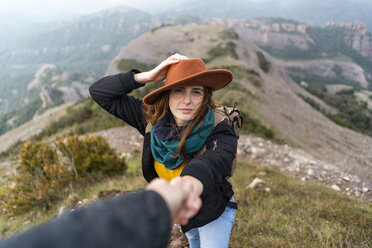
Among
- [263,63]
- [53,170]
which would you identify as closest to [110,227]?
[53,170]

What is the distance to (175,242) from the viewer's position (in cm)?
274

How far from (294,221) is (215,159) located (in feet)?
8.23

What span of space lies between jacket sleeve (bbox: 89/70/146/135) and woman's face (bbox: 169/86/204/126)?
40 cm

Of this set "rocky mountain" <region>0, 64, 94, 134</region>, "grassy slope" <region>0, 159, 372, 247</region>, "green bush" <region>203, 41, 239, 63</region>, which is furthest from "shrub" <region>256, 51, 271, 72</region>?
"rocky mountain" <region>0, 64, 94, 134</region>

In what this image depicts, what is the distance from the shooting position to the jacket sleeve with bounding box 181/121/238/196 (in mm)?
1276

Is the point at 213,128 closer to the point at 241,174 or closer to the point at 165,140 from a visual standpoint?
the point at 165,140

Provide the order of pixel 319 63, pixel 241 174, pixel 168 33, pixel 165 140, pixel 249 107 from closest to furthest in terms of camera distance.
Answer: pixel 165 140 → pixel 241 174 → pixel 249 107 → pixel 168 33 → pixel 319 63

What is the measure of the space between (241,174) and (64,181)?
4.14 m

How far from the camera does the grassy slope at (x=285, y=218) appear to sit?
2598 mm

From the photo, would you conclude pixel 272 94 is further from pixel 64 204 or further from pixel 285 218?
pixel 64 204

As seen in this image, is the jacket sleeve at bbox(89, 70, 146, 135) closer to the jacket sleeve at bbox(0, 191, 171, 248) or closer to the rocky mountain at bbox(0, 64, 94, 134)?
the jacket sleeve at bbox(0, 191, 171, 248)

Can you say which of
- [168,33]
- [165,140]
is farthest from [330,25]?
[165,140]

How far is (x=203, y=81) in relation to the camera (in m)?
1.75

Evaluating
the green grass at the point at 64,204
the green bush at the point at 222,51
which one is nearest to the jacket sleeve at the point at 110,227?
the green grass at the point at 64,204
